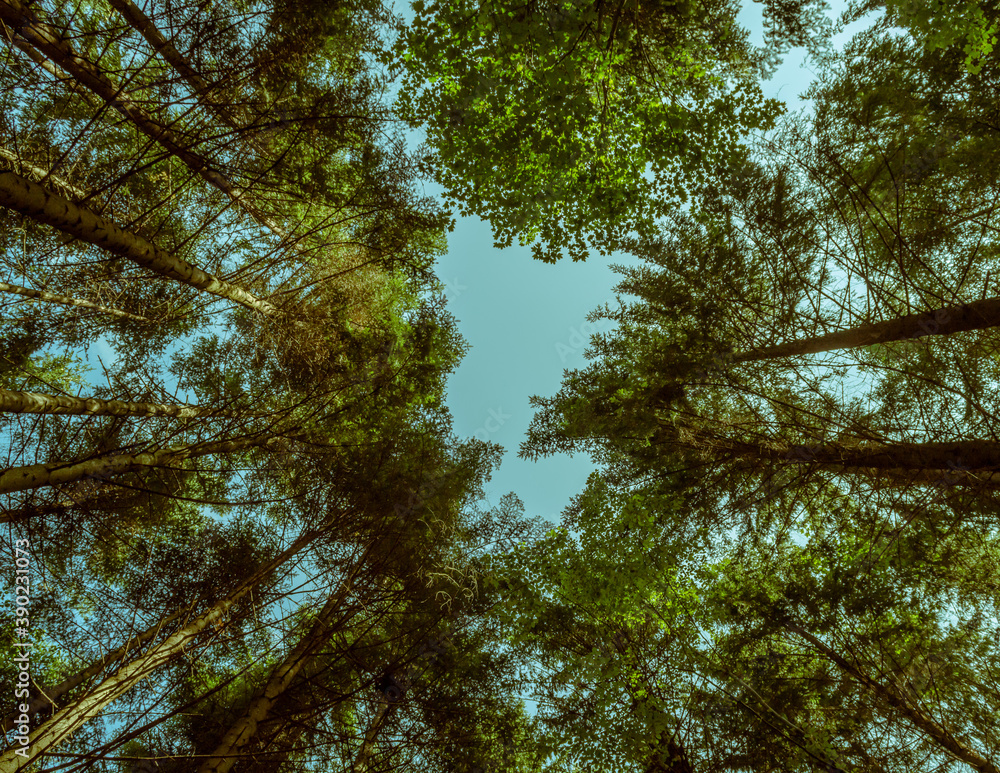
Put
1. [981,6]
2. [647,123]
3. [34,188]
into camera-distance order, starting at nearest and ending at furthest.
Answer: [34,188] < [981,6] < [647,123]

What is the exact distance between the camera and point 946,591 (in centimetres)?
573

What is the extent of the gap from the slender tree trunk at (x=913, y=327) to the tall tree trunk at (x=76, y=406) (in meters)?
6.40

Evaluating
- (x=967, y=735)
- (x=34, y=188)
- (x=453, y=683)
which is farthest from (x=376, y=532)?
(x=967, y=735)

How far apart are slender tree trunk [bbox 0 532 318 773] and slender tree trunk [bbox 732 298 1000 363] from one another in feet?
23.3

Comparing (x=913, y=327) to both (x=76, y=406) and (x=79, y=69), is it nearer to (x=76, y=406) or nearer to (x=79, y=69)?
(x=79, y=69)

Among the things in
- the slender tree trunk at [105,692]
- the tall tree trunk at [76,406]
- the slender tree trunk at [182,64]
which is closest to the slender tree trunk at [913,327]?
the slender tree trunk at [182,64]

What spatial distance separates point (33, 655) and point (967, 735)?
45.0 ft

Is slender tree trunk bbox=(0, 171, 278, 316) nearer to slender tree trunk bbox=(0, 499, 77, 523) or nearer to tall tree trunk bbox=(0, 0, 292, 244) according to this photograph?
tall tree trunk bbox=(0, 0, 292, 244)

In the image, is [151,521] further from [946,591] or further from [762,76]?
[946,591]

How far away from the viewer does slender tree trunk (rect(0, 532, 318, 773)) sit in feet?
8.57

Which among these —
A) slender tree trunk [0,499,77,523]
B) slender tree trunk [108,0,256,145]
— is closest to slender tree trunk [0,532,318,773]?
slender tree trunk [0,499,77,523]

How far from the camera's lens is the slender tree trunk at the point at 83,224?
8.64 feet

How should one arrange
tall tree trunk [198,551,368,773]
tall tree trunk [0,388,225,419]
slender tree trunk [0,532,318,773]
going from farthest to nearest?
tall tree trunk [198,551,368,773]
tall tree trunk [0,388,225,419]
slender tree trunk [0,532,318,773]

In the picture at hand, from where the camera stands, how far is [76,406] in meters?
4.36
